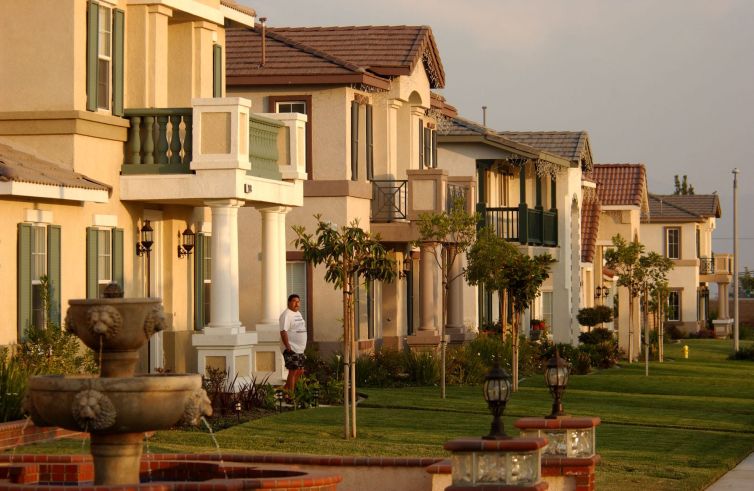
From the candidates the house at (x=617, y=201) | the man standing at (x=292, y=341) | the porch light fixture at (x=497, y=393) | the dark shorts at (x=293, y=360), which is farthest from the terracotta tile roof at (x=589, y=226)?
the porch light fixture at (x=497, y=393)

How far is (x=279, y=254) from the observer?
1089 inches

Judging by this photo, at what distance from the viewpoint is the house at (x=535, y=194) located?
142 ft

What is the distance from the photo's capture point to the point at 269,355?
2756cm

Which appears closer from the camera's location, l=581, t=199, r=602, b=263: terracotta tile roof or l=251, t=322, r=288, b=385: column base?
l=251, t=322, r=288, b=385: column base

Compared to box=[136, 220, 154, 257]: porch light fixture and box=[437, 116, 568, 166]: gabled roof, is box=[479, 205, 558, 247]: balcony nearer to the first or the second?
box=[437, 116, 568, 166]: gabled roof

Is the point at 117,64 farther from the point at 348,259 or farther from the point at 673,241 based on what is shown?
the point at 673,241

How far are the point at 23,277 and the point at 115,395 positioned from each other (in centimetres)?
998

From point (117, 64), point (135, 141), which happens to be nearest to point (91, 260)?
point (135, 141)

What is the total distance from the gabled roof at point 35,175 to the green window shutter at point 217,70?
5159 millimetres

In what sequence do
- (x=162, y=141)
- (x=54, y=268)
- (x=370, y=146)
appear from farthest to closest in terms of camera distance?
1. (x=370, y=146)
2. (x=162, y=141)
3. (x=54, y=268)

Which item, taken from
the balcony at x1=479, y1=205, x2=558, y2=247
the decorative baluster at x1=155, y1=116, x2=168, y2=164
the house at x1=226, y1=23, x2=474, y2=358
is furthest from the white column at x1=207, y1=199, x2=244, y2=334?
the balcony at x1=479, y1=205, x2=558, y2=247

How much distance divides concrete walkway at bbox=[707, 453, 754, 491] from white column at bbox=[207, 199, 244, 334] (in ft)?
26.8

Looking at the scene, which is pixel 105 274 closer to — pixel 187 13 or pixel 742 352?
pixel 187 13

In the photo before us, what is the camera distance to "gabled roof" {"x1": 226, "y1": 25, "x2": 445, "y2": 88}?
32.3 meters
